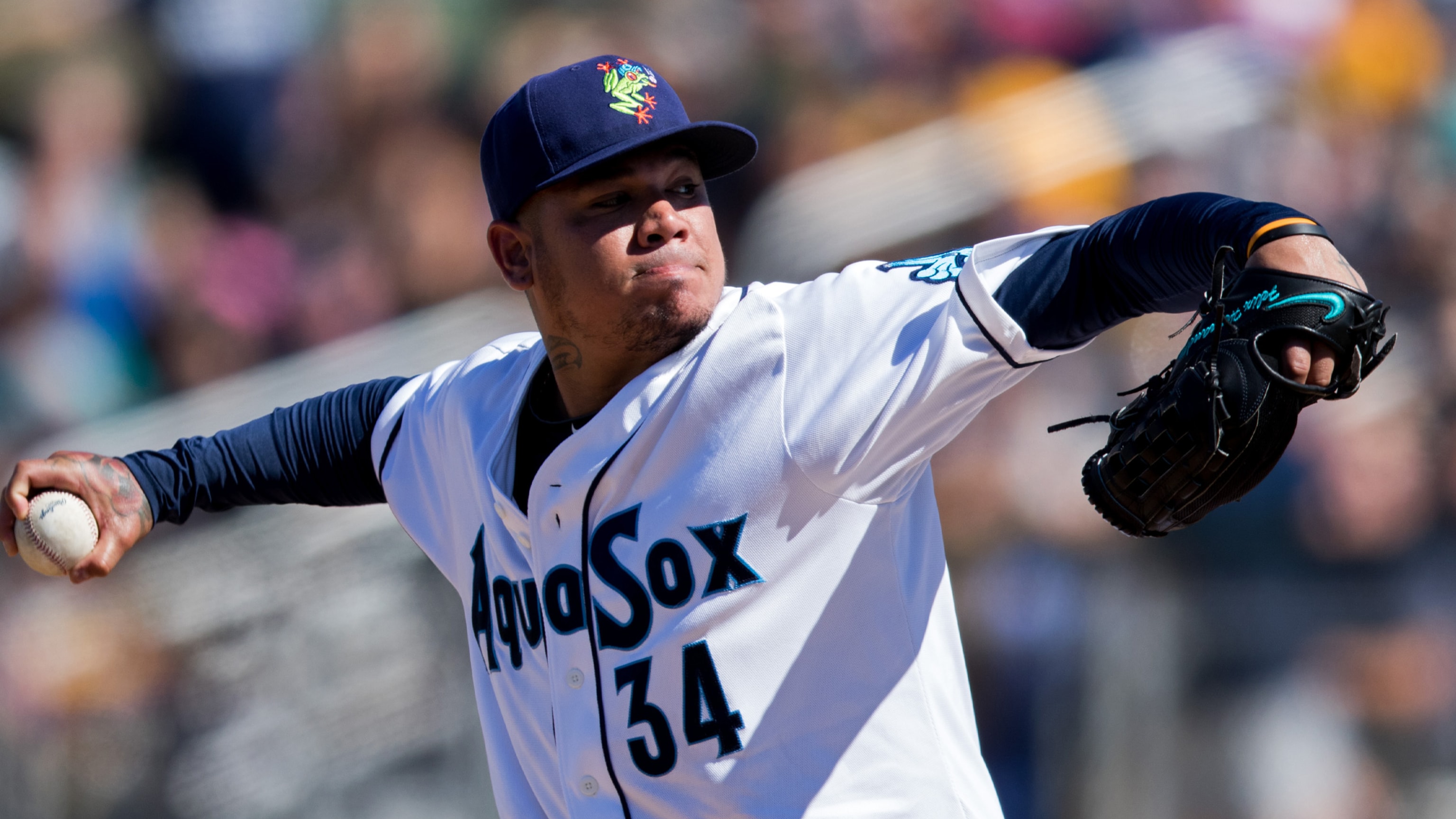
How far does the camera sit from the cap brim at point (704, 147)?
201cm

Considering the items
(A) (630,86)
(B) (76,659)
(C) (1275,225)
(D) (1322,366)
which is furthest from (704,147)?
(B) (76,659)

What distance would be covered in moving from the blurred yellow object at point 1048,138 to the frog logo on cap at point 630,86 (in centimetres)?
287

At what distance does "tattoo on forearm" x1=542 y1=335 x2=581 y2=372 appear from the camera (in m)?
2.17

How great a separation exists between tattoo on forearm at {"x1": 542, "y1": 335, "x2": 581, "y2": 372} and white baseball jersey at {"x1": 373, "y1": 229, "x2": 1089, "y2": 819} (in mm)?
182

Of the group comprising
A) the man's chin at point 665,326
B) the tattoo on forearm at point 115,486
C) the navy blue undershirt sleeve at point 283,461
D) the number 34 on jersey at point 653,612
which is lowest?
the number 34 on jersey at point 653,612

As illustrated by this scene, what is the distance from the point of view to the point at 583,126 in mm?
2033

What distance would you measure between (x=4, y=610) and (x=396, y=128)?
223 cm

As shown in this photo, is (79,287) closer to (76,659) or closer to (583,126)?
(76,659)

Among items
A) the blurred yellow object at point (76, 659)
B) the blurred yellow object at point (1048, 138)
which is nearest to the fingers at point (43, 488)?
the blurred yellow object at point (76, 659)

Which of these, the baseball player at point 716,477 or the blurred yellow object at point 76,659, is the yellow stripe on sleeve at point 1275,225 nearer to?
the baseball player at point 716,477

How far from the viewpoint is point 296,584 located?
14.7ft

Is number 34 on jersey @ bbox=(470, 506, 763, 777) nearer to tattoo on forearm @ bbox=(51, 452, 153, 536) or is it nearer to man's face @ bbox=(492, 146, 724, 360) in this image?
man's face @ bbox=(492, 146, 724, 360)

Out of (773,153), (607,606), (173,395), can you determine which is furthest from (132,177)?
(607,606)

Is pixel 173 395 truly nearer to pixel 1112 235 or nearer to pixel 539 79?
pixel 539 79
